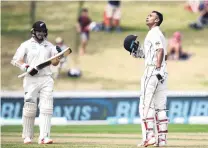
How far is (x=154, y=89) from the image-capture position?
1270 cm

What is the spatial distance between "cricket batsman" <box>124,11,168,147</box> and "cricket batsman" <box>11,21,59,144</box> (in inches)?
66.6

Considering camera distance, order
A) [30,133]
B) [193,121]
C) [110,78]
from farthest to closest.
→ [110,78]
[193,121]
[30,133]

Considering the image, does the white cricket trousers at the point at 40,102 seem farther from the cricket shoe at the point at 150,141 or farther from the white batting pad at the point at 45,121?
the cricket shoe at the point at 150,141

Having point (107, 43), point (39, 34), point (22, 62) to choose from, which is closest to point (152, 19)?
point (39, 34)

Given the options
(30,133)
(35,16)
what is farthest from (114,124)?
(30,133)

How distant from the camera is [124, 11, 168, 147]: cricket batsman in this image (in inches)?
497

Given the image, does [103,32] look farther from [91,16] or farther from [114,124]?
[114,124]

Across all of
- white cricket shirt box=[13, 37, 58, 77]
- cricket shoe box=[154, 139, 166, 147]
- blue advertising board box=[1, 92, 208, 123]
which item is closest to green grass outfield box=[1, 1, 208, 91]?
blue advertising board box=[1, 92, 208, 123]

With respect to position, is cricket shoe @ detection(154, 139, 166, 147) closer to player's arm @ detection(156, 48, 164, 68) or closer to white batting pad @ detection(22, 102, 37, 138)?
player's arm @ detection(156, 48, 164, 68)

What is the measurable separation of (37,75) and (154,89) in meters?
2.09

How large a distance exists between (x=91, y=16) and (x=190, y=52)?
3.78 metres

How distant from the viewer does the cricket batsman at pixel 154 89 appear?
12633mm

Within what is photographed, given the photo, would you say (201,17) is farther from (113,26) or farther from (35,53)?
(35,53)

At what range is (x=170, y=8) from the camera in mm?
31375
